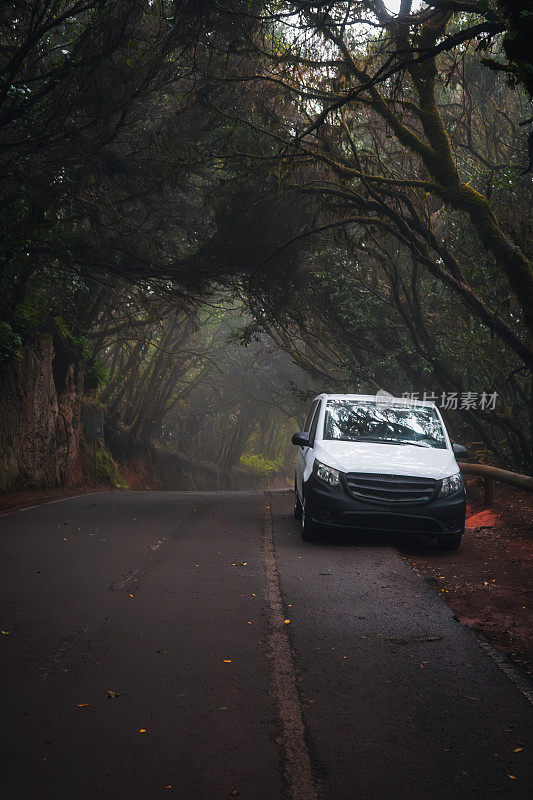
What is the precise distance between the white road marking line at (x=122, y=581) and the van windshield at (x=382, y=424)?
385 cm

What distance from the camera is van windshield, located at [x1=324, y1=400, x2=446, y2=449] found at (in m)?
10.8

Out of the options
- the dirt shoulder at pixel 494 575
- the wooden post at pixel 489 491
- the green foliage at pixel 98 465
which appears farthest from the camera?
the green foliage at pixel 98 465

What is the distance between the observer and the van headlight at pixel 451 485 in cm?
958

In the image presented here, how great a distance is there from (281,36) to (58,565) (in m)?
11.1

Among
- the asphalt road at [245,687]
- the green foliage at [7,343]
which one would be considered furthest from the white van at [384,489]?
the green foliage at [7,343]

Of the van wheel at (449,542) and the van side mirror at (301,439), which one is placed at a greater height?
the van side mirror at (301,439)

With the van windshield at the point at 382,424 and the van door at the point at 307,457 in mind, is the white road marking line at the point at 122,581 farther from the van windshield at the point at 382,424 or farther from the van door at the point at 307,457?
the van windshield at the point at 382,424

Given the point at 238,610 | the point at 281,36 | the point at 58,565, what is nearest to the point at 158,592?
the point at 238,610

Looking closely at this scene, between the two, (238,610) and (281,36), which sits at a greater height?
(281,36)

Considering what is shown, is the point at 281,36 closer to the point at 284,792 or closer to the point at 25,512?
the point at 25,512

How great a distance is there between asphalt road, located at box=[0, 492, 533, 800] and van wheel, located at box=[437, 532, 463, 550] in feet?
5.07

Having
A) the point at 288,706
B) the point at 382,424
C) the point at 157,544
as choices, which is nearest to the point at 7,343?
the point at 157,544

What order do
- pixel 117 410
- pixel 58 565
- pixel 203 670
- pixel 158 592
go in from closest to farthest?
pixel 203 670 < pixel 158 592 < pixel 58 565 < pixel 117 410

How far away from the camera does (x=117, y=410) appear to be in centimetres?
3394
